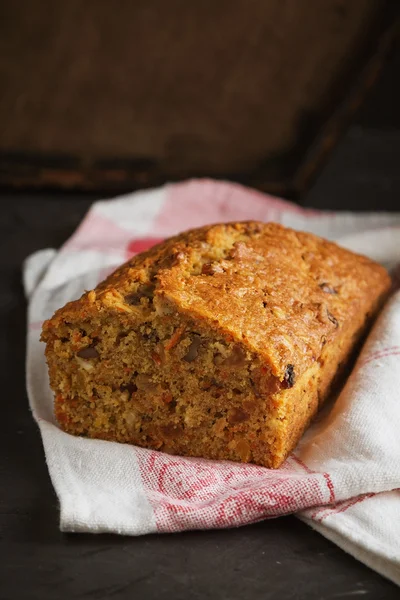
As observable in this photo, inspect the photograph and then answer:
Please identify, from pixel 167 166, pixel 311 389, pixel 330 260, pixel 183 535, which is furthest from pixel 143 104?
pixel 183 535

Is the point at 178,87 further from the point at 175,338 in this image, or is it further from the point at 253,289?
the point at 175,338

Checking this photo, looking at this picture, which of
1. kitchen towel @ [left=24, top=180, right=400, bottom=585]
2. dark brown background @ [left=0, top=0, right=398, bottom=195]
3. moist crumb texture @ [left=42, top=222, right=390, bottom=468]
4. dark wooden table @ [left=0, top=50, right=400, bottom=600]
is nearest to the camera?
dark wooden table @ [left=0, top=50, right=400, bottom=600]

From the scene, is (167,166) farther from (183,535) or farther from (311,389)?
(183,535)

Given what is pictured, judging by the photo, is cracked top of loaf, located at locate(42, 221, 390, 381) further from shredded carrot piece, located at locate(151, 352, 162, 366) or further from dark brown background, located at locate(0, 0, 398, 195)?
dark brown background, located at locate(0, 0, 398, 195)

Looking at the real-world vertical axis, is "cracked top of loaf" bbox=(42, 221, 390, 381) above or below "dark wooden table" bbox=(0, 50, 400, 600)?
above

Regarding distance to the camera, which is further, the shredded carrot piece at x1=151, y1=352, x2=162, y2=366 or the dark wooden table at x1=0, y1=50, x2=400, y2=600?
the shredded carrot piece at x1=151, y1=352, x2=162, y2=366

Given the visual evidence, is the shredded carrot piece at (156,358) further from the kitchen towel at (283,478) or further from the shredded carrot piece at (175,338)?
the kitchen towel at (283,478)

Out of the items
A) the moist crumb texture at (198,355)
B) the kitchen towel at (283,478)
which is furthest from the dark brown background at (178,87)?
the moist crumb texture at (198,355)

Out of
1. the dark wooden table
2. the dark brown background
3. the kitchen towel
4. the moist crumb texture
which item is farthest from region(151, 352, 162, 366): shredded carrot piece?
the dark brown background
